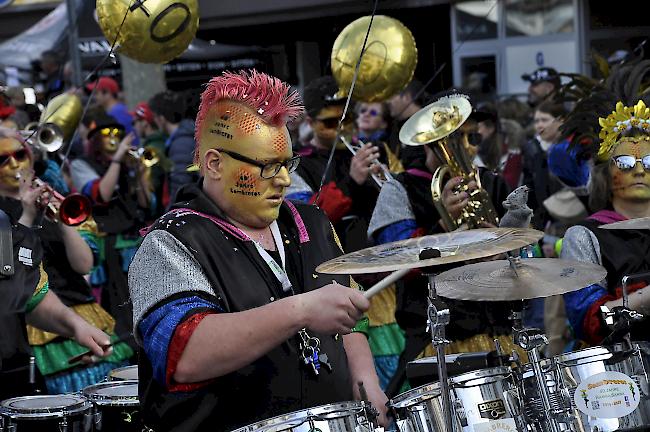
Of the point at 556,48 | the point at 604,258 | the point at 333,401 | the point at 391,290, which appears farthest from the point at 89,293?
the point at 556,48

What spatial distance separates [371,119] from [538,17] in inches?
211

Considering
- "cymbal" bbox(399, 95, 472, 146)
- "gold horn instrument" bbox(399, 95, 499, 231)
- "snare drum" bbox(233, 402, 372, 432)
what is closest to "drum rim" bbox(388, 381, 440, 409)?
"snare drum" bbox(233, 402, 372, 432)

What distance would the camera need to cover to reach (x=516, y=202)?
188 inches

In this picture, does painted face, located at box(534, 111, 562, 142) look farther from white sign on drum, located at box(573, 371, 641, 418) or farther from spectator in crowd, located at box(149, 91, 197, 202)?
white sign on drum, located at box(573, 371, 641, 418)

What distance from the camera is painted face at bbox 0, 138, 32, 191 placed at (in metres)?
6.32

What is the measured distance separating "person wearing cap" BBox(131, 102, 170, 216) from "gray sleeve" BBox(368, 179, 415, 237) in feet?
13.7

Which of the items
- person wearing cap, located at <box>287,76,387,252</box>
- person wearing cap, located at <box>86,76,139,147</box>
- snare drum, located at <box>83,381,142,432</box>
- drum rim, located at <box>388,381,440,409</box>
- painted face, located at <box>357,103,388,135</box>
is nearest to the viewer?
drum rim, located at <box>388,381,440,409</box>

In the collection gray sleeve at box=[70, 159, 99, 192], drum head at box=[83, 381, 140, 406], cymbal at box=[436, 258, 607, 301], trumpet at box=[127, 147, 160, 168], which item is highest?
trumpet at box=[127, 147, 160, 168]

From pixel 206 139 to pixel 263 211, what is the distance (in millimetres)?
317

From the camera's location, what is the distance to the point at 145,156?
1019 centimetres

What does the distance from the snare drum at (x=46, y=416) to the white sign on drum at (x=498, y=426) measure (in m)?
1.48

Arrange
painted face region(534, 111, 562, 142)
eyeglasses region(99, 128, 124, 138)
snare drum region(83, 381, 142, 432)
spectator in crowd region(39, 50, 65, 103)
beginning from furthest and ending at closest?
spectator in crowd region(39, 50, 65, 103), eyeglasses region(99, 128, 124, 138), painted face region(534, 111, 562, 142), snare drum region(83, 381, 142, 432)

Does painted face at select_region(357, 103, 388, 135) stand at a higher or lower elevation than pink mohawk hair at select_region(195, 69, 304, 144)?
higher

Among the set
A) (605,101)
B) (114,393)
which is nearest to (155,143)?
(605,101)
